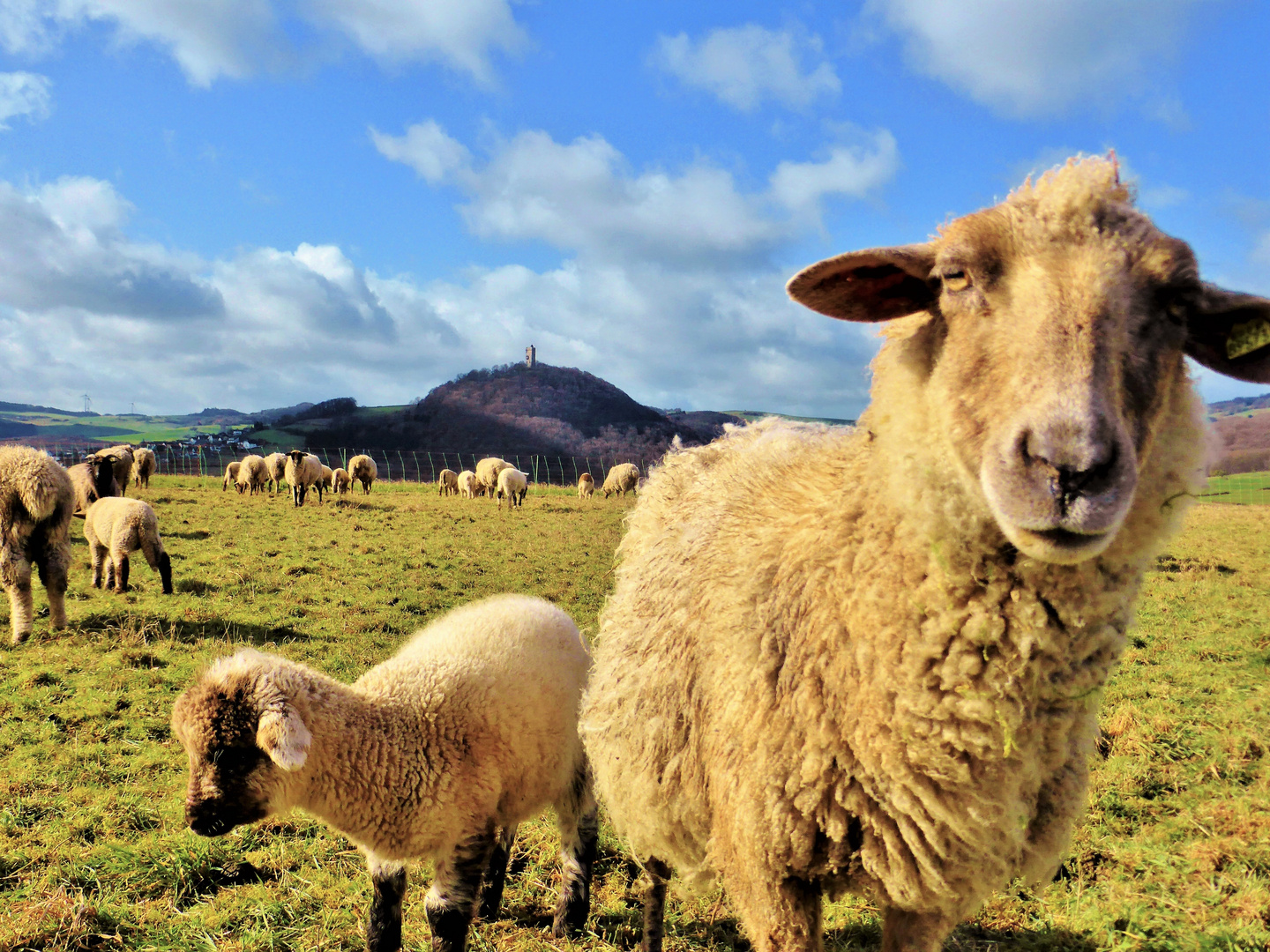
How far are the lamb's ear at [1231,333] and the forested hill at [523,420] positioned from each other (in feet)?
179

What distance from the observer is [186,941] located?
3916 millimetres

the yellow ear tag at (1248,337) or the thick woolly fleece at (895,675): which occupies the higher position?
the yellow ear tag at (1248,337)

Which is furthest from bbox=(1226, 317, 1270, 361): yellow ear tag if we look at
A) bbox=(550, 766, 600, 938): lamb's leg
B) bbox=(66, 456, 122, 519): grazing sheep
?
bbox=(66, 456, 122, 519): grazing sheep

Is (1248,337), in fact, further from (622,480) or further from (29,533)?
(622,480)

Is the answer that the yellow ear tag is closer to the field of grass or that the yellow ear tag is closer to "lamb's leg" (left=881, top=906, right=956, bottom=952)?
the field of grass

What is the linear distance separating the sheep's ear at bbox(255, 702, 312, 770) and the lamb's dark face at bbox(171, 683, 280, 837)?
113 millimetres

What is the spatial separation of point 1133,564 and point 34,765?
7762 millimetres

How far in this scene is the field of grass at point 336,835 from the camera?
4.00 metres

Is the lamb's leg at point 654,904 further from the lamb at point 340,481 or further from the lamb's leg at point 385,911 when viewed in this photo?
the lamb at point 340,481

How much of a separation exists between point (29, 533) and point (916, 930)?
1097 centimetres

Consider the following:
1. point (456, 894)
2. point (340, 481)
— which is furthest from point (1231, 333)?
point (340, 481)

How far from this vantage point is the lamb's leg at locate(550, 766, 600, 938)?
4.31 metres

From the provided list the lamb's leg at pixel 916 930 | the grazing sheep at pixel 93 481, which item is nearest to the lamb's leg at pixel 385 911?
the lamb's leg at pixel 916 930

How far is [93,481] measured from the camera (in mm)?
14766
